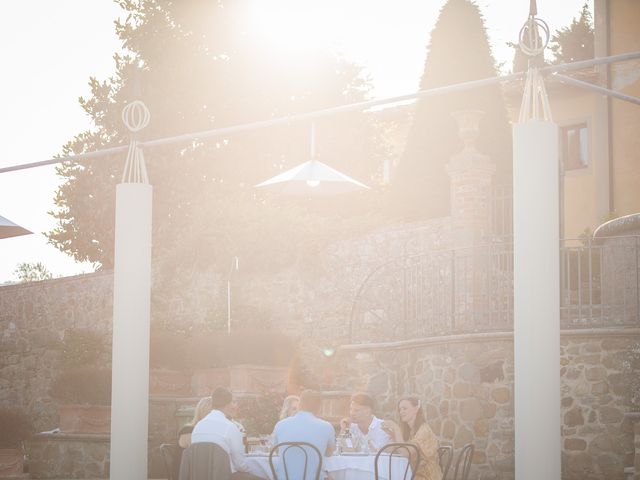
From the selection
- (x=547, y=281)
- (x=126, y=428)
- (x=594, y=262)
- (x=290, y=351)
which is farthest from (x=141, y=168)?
(x=594, y=262)

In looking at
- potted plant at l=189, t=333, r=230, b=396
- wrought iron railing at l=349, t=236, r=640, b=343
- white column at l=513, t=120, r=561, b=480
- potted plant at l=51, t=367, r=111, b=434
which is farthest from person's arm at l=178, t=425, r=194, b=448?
potted plant at l=51, t=367, r=111, b=434

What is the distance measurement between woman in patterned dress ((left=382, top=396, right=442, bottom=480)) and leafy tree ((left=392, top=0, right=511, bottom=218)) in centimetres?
1009

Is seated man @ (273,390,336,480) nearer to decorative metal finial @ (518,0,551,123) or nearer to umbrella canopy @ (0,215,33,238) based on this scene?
decorative metal finial @ (518,0,551,123)

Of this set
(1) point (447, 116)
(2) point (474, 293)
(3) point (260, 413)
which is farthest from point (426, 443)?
(1) point (447, 116)

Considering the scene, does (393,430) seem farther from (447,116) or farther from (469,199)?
(447,116)

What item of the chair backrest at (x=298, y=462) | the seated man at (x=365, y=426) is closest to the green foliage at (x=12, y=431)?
the seated man at (x=365, y=426)

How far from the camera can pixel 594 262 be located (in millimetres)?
18766

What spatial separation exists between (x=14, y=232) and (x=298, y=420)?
252 inches

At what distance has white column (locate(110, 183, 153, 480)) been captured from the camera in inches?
354

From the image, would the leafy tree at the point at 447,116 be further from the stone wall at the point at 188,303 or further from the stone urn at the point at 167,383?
the stone urn at the point at 167,383

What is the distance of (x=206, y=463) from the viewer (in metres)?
9.77

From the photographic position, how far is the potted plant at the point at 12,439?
1814 cm

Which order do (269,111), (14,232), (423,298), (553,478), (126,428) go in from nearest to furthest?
(553,478)
(126,428)
(14,232)
(423,298)
(269,111)

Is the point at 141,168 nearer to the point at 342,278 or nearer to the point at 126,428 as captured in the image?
the point at 126,428
